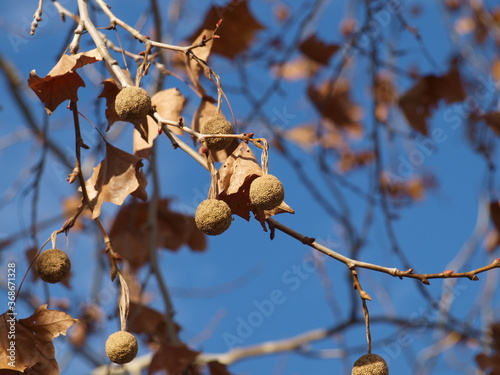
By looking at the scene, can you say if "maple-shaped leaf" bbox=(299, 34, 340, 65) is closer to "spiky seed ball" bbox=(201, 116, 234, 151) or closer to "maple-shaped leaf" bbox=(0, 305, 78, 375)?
"spiky seed ball" bbox=(201, 116, 234, 151)

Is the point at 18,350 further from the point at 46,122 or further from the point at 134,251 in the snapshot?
the point at 134,251

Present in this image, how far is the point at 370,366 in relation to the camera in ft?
3.68

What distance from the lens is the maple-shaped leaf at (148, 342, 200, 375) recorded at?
2062 millimetres

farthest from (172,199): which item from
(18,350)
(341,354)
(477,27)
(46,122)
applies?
(477,27)

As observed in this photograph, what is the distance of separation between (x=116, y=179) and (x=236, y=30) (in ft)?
4.66

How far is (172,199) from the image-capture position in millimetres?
2814

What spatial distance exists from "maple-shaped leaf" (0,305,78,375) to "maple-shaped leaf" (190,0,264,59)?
5.07 feet

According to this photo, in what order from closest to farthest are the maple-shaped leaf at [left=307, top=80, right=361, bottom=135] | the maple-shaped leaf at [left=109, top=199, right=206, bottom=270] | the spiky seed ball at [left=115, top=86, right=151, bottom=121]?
the spiky seed ball at [left=115, top=86, right=151, bottom=121] → the maple-shaped leaf at [left=109, top=199, right=206, bottom=270] → the maple-shaped leaf at [left=307, top=80, right=361, bottom=135]

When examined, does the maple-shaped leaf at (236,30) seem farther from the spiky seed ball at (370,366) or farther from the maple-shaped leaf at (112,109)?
the spiky seed ball at (370,366)

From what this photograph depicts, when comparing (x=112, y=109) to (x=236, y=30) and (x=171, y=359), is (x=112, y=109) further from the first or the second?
(x=236, y=30)

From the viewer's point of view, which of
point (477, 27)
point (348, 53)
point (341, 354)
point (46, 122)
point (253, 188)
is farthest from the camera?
point (477, 27)

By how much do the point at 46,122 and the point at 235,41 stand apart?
90 cm

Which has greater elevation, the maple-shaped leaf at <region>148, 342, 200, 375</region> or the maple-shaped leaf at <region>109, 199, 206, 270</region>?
the maple-shaped leaf at <region>109, 199, 206, 270</region>

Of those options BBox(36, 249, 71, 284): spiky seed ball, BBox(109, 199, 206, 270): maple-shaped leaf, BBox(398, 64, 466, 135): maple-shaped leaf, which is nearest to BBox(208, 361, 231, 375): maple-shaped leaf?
BBox(109, 199, 206, 270): maple-shaped leaf
